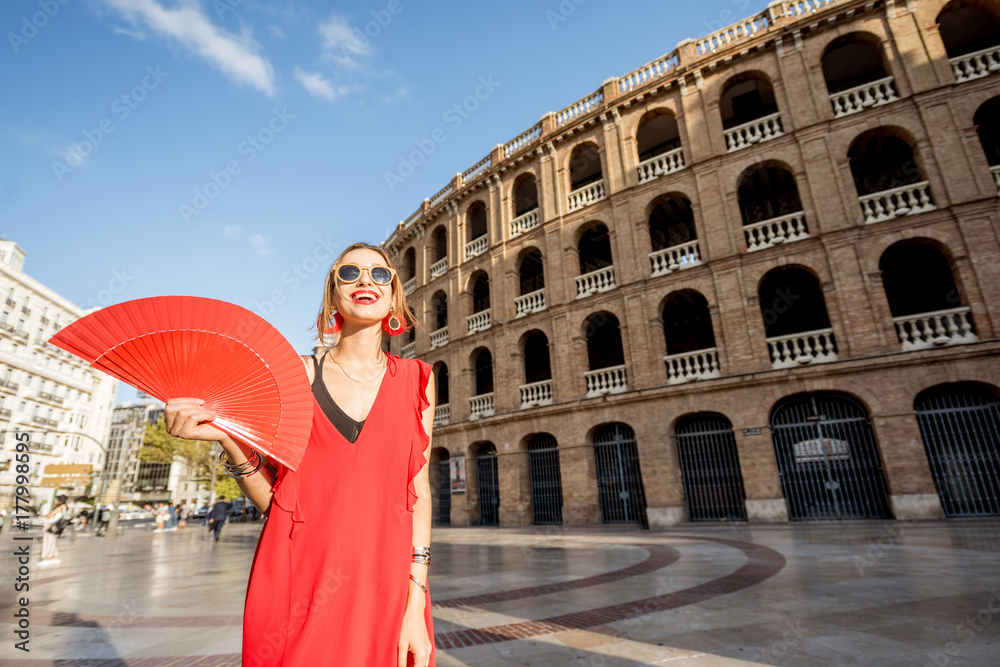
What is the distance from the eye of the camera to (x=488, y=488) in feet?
63.3

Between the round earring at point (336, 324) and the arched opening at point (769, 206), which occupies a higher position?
the arched opening at point (769, 206)

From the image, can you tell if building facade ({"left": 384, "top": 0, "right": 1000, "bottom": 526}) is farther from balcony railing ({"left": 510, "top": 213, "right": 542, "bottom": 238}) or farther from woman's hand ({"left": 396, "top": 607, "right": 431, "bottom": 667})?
woman's hand ({"left": 396, "top": 607, "right": 431, "bottom": 667})

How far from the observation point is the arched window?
1350 centimetres

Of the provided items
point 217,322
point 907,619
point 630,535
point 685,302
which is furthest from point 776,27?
point 217,322

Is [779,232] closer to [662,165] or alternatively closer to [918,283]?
[662,165]

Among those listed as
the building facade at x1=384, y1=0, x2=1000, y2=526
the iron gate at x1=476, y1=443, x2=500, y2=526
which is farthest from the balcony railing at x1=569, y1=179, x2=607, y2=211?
the iron gate at x1=476, y1=443, x2=500, y2=526

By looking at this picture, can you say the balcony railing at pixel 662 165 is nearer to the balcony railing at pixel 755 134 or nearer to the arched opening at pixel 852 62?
the balcony railing at pixel 755 134

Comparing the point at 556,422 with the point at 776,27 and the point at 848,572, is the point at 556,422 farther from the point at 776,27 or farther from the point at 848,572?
the point at 776,27

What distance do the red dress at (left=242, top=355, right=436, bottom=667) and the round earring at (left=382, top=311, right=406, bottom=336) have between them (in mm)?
535

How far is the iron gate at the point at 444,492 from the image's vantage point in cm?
2075

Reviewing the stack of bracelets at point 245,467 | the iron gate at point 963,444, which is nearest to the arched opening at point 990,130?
the iron gate at point 963,444

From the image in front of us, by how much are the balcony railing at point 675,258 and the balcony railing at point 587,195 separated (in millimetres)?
3348

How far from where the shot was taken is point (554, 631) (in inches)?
166

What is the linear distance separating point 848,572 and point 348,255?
7.11 meters
